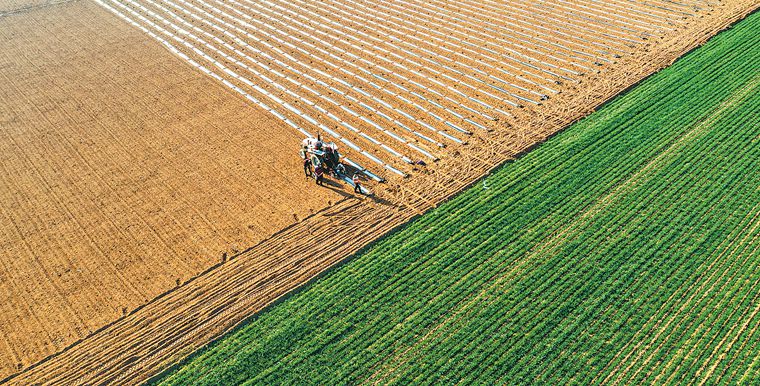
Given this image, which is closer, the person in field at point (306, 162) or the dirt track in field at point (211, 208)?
the dirt track in field at point (211, 208)

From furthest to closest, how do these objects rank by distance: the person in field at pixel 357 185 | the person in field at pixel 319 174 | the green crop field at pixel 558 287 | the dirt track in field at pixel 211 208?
the person in field at pixel 319 174 → the person in field at pixel 357 185 → the dirt track in field at pixel 211 208 → the green crop field at pixel 558 287

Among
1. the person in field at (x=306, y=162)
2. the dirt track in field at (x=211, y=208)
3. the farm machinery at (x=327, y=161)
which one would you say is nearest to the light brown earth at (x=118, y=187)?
the dirt track in field at (x=211, y=208)

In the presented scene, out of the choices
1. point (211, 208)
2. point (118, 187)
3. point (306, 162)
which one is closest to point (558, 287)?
point (306, 162)

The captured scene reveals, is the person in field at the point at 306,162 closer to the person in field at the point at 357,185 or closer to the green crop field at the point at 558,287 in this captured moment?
the person in field at the point at 357,185

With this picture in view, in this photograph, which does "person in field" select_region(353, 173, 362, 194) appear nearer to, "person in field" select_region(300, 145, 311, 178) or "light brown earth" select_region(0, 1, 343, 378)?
"light brown earth" select_region(0, 1, 343, 378)

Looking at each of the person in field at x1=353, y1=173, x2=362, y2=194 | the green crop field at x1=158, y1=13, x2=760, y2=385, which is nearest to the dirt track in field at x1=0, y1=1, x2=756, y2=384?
the person in field at x1=353, y1=173, x2=362, y2=194

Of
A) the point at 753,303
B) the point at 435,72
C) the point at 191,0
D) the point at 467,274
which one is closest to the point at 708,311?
the point at 753,303

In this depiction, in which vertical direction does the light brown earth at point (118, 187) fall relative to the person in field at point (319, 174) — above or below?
below

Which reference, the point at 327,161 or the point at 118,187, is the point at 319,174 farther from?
the point at 118,187

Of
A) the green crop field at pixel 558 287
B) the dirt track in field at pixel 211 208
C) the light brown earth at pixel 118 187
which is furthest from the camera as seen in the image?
the light brown earth at pixel 118 187
